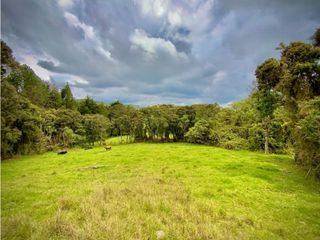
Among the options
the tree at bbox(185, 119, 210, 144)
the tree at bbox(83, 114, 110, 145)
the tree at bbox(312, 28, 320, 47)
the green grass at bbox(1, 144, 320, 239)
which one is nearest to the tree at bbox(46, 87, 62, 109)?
the tree at bbox(83, 114, 110, 145)

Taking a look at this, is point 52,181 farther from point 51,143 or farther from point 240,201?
point 51,143

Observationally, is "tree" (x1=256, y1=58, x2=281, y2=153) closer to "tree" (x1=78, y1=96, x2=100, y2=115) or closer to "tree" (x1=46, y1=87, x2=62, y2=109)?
"tree" (x1=46, y1=87, x2=62, y2=109)

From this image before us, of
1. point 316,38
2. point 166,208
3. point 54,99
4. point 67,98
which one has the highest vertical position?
point 67,98

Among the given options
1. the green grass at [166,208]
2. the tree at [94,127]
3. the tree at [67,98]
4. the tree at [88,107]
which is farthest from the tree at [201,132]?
the tree at [67,98]

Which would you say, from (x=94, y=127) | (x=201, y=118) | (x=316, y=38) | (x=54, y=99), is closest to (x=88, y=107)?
(x=54, y=99)

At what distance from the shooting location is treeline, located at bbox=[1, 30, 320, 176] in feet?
47.4

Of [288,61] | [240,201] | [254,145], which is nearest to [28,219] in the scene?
[240,201]

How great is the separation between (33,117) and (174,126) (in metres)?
32.1

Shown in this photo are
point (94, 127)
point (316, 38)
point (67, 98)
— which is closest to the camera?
point (316, 38)

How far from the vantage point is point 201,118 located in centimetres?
4809

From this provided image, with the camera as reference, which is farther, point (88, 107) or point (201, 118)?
point (88, 107)

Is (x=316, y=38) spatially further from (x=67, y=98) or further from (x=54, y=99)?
(x=67, y=98)

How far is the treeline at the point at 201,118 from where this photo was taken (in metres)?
14.4

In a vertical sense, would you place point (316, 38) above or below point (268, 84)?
above
